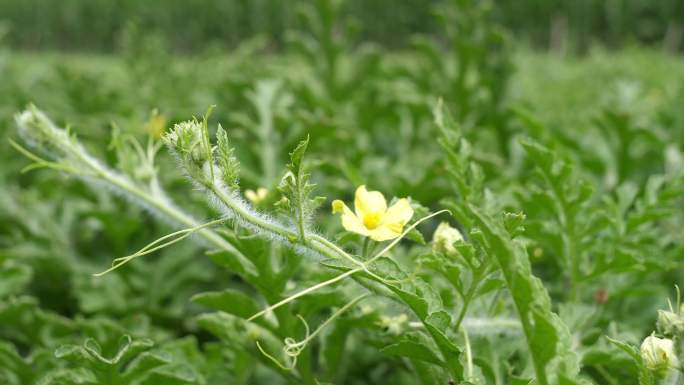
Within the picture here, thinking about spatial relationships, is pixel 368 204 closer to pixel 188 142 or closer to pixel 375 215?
pixel 375 215

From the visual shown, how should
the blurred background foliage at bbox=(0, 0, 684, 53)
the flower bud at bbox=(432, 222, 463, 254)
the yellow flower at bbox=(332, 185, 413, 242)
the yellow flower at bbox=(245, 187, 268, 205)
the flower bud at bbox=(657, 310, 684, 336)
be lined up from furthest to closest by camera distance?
the blurred background foliage at bbox=(0, 0, 684, 53), the yellow flower at bbox=(245, 187, 268, 205), the flower bud at bbox=(432, 222, 463, 254), the yellow flower at bbox=(332, 185, 413, 242), the flower bud at bbox=(657, 310, 684, 336)

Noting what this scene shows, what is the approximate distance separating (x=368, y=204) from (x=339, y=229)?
85cm

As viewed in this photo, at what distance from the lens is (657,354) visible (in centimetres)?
88

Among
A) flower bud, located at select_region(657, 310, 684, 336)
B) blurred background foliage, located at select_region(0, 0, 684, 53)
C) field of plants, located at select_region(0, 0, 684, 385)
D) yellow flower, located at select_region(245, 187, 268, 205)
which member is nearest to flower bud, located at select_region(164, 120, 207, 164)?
field of plants, located at select_region(0, 0, 684, 385)

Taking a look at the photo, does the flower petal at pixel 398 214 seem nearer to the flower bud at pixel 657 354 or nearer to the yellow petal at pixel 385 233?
the yellow petal at pixel 385 233

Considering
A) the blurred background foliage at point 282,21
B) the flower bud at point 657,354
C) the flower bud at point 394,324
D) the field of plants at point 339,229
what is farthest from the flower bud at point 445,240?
the blurred background foliage at point 282,21

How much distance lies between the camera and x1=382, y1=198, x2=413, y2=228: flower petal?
3.15 feet

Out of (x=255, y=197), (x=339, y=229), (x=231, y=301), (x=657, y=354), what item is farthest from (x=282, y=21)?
(x=657, y=354)

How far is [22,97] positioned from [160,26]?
1582cm

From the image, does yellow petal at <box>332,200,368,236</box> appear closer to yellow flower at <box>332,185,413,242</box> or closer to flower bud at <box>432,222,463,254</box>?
yellow flower at <box>332,185,413,242</box>

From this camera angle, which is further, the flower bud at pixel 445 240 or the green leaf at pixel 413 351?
the flower bud at pixel 445 240

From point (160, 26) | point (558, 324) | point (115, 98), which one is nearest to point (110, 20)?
point (160, 26)

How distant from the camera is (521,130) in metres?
2.57

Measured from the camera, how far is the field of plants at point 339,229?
0.97 meters
